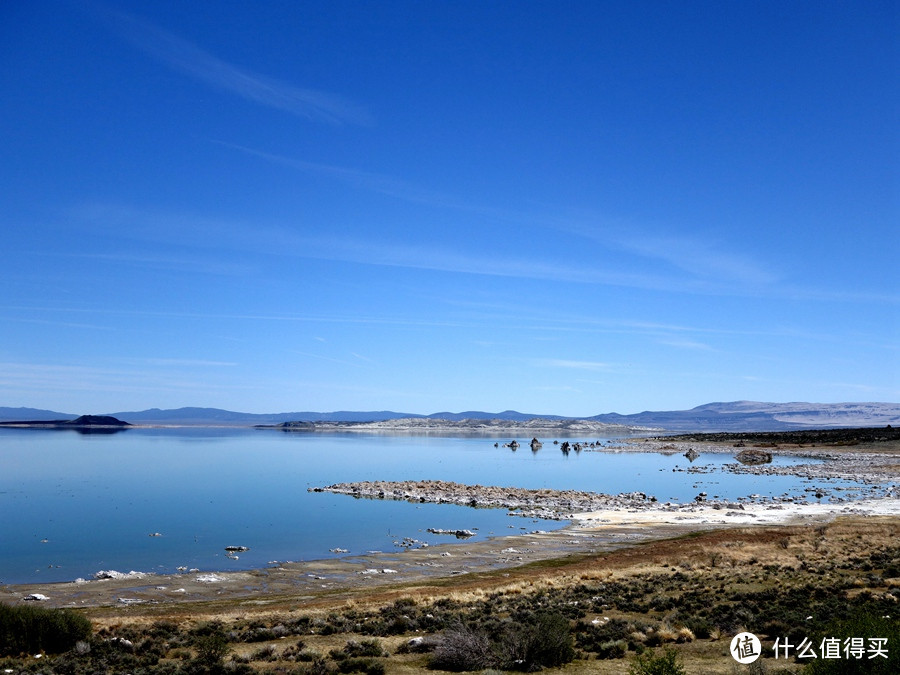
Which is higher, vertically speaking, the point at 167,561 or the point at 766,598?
the point at 766,598

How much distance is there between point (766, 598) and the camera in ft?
64.5

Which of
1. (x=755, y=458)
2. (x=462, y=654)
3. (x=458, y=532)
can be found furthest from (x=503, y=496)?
(x=755, y=458)


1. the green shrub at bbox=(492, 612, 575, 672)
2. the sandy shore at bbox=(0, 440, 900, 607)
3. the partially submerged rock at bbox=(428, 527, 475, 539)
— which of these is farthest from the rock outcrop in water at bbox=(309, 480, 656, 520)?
the green shrub at bbox=(492, 612, 575, 672)

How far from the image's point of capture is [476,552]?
3619 centimetres

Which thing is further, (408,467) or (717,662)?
(408,467)

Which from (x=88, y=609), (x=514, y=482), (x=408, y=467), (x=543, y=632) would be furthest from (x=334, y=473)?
(x=543, y=632)

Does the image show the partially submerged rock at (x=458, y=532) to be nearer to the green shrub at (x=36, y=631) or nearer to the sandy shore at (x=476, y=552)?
the sandy shore at (x=476, y=552)

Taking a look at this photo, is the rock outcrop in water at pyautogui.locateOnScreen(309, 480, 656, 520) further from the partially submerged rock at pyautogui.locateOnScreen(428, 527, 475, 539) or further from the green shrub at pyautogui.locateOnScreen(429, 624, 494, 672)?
the green shrub at pyautogui.locateOnScreen(429, 624, 494, 672)

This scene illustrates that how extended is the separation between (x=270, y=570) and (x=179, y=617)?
11358 millimetres

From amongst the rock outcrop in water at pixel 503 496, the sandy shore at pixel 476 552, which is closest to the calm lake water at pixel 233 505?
the rock outcrop in water at pixel 503 496

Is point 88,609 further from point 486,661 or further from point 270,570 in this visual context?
point 486,661

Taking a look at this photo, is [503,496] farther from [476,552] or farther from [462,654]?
[462,654]

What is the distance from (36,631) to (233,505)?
38456 mm

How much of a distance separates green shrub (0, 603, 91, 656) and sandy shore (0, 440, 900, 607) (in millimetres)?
8210
